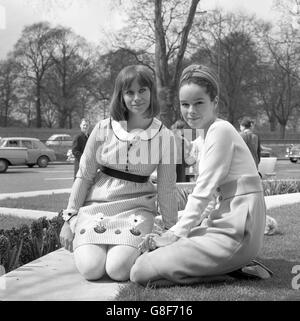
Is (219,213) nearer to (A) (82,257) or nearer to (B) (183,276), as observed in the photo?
(B) (183,276)

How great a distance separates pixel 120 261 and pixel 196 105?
1.11 m

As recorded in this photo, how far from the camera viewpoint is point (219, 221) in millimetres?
3344

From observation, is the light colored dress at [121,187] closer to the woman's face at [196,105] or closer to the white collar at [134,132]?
the white collar at [134,132]

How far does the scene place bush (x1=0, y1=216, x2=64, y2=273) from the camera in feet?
14.4

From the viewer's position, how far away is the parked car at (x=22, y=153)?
23031 millimetres

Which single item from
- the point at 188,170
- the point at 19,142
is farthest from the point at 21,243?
the point at 19,142

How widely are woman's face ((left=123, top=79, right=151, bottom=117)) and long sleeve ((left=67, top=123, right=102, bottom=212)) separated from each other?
1.07 feet

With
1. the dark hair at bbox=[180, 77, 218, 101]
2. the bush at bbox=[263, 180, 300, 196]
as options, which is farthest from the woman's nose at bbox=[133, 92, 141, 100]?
the bush at bbox=[263, 180, 300, 196]

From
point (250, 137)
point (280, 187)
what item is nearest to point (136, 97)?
point (250, 137)

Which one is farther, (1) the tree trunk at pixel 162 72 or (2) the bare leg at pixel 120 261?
(1) the tree trunk at pixel 162 72

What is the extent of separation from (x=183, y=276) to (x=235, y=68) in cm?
4690

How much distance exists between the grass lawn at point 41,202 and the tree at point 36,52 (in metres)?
38.1

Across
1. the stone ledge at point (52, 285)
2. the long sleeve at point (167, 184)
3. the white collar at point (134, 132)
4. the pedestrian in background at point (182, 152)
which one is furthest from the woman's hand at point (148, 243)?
the pedestrian in background at point (182, 152)

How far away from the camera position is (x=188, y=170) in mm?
12422
